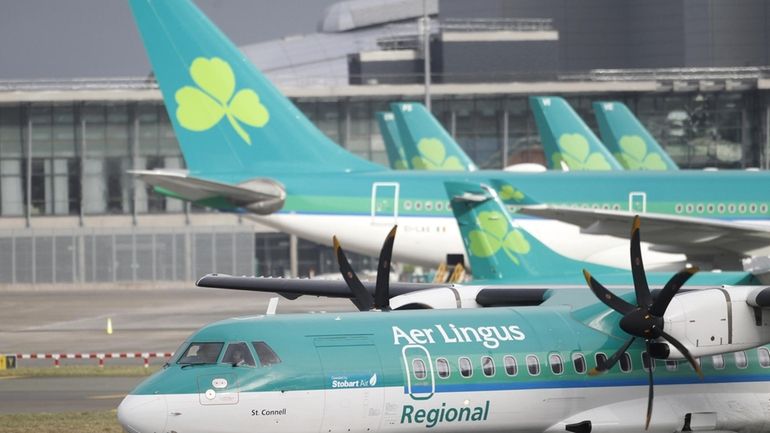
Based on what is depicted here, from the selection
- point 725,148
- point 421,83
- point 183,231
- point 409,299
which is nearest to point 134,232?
point 183,231

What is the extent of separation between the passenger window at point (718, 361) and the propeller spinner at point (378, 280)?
18.7ft

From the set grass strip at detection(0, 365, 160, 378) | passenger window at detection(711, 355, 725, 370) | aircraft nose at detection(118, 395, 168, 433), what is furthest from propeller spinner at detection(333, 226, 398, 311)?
grass strip at detection(0, 365, 160, 378)

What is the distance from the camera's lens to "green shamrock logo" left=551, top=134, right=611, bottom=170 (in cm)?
6644

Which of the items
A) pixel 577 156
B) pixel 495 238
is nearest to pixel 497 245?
pixel 495 238

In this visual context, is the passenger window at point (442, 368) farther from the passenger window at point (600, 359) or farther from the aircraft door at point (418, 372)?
the passenger window at point (600, 359)

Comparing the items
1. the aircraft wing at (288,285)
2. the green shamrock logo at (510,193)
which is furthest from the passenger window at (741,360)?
the green shamrock logo at (510,193)

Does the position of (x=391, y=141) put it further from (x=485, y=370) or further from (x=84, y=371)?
(x=485, y=370)

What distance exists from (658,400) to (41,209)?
83620 mm

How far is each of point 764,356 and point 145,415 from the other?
1081 centimetres

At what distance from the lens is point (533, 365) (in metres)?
22.5

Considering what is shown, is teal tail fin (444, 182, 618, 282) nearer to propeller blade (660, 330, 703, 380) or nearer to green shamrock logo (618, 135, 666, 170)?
propeller blade (660, 330, 703, 380)

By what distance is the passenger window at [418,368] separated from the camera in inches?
854

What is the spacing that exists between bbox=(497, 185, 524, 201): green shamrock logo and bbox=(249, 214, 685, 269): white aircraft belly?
13.4ft

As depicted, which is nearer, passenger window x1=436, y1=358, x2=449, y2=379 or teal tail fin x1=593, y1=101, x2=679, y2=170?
passenger window x1=436, y1=358, x2=449, y2=379
